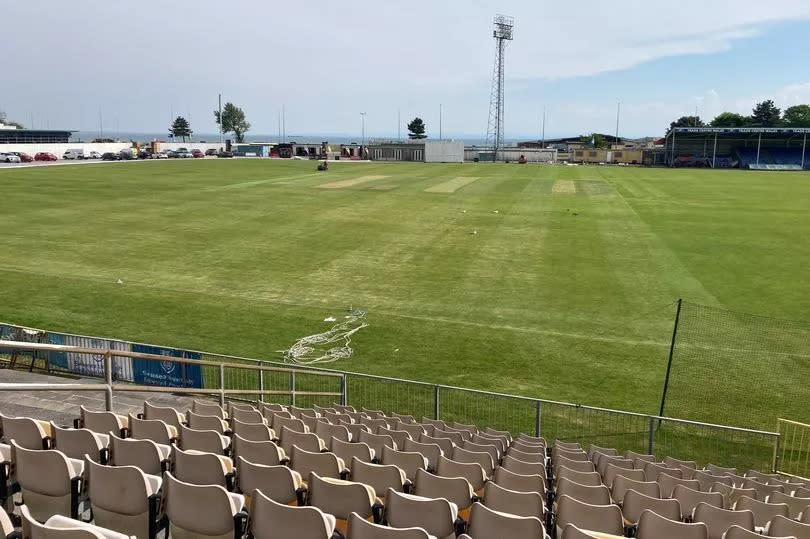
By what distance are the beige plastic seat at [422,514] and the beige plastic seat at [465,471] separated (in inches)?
81.7

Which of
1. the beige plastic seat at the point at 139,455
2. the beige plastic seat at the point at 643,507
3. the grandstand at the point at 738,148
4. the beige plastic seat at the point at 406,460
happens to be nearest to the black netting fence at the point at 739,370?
the beige plastic seat at the point at 643,507

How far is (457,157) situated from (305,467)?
110 meters

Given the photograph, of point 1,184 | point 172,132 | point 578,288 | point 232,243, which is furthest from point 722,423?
point 172,132

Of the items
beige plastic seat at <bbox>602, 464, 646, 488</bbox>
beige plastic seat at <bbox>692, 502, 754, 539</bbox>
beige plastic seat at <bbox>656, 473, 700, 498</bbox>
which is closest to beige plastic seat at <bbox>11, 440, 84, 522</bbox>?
beige plastic seat at <bbox>692, 502, 754, 539</bbox>

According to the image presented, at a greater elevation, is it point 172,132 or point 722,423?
point 172,132

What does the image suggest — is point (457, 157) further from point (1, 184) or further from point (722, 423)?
point (722, 423)

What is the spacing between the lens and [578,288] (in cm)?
2817

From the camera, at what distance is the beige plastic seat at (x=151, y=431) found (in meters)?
8.10

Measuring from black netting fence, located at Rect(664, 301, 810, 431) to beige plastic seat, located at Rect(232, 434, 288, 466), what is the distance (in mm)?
12288

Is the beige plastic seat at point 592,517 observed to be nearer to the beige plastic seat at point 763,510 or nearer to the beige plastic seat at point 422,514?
the beige plastic seat at point 422,514

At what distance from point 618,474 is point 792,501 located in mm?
2343

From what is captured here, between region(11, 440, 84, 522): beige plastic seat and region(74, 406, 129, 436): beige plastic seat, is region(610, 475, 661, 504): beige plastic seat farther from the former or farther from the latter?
region(74, 406, 129, 436): beige plastic seat

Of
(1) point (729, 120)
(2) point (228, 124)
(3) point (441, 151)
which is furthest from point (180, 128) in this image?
(1) point (729, 120)

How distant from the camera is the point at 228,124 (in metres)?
168
